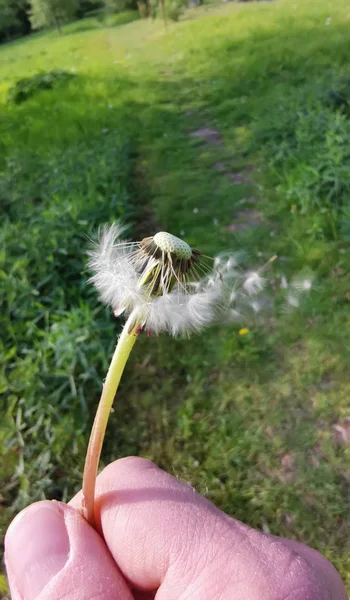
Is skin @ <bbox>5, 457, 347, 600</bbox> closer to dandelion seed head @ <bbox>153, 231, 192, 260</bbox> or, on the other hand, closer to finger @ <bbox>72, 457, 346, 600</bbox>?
finger @ <bbox>72, 457, 346, 600</bbox>

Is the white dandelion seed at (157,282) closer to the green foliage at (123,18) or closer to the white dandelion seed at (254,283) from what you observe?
the white dandelion seed at (254,283)

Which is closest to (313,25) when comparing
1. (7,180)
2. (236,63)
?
(236,63)

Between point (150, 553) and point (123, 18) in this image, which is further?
point (123, 18)

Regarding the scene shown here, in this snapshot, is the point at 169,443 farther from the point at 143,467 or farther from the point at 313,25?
the point at 313,25

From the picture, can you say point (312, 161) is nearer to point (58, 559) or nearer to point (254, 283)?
point (254, 283)

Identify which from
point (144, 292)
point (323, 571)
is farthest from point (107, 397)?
point (323, 571)

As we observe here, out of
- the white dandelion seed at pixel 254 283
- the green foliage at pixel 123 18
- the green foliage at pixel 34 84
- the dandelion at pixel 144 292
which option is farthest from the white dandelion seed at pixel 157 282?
the green foliage at pixel 123 18

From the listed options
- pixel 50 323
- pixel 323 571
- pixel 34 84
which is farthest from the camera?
pixel 34 84

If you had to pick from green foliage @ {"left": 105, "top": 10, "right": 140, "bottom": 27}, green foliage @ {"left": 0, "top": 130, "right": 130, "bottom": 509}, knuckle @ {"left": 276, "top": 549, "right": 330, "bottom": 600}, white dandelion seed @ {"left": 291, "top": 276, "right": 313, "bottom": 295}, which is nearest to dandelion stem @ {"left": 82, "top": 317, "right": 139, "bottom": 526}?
knuckle @ {"left": 276, "top": 549, "right": 330, "bottom": 600}
